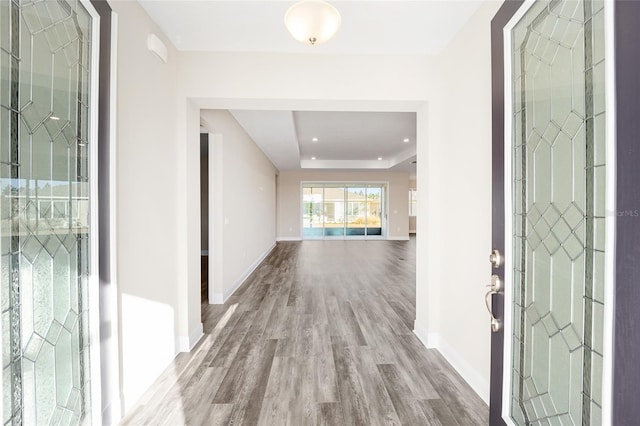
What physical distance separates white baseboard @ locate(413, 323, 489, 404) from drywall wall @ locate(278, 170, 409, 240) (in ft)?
26.9

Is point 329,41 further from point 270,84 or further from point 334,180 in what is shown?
point 334,180

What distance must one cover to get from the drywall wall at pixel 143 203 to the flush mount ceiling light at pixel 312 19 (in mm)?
1105

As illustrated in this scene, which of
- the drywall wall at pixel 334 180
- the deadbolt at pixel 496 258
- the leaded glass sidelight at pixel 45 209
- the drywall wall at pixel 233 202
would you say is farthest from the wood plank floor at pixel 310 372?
the drywall wall at pixel 334 180

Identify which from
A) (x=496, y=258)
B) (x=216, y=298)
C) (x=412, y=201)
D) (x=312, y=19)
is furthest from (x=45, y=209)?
(x=412, y=201)

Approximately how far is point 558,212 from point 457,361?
1.56 metres

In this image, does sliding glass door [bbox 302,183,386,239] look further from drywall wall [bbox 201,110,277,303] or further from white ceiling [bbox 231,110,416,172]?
drywall wall [bbox 201,110,277,303]

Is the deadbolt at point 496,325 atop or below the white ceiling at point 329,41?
below

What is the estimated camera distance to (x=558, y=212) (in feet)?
3.51

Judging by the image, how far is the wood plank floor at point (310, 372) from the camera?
166cm

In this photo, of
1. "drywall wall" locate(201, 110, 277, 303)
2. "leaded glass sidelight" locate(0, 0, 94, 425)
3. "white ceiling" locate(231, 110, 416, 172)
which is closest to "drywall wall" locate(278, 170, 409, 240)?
"white ceiling" locate(231, 110, 416, 172)

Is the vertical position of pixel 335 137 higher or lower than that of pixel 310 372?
higher

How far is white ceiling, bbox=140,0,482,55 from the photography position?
188 cm

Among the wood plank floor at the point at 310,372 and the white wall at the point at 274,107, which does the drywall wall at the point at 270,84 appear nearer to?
the white wall at the point at 274,107

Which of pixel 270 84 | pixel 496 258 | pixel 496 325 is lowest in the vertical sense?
pixel 496 325
